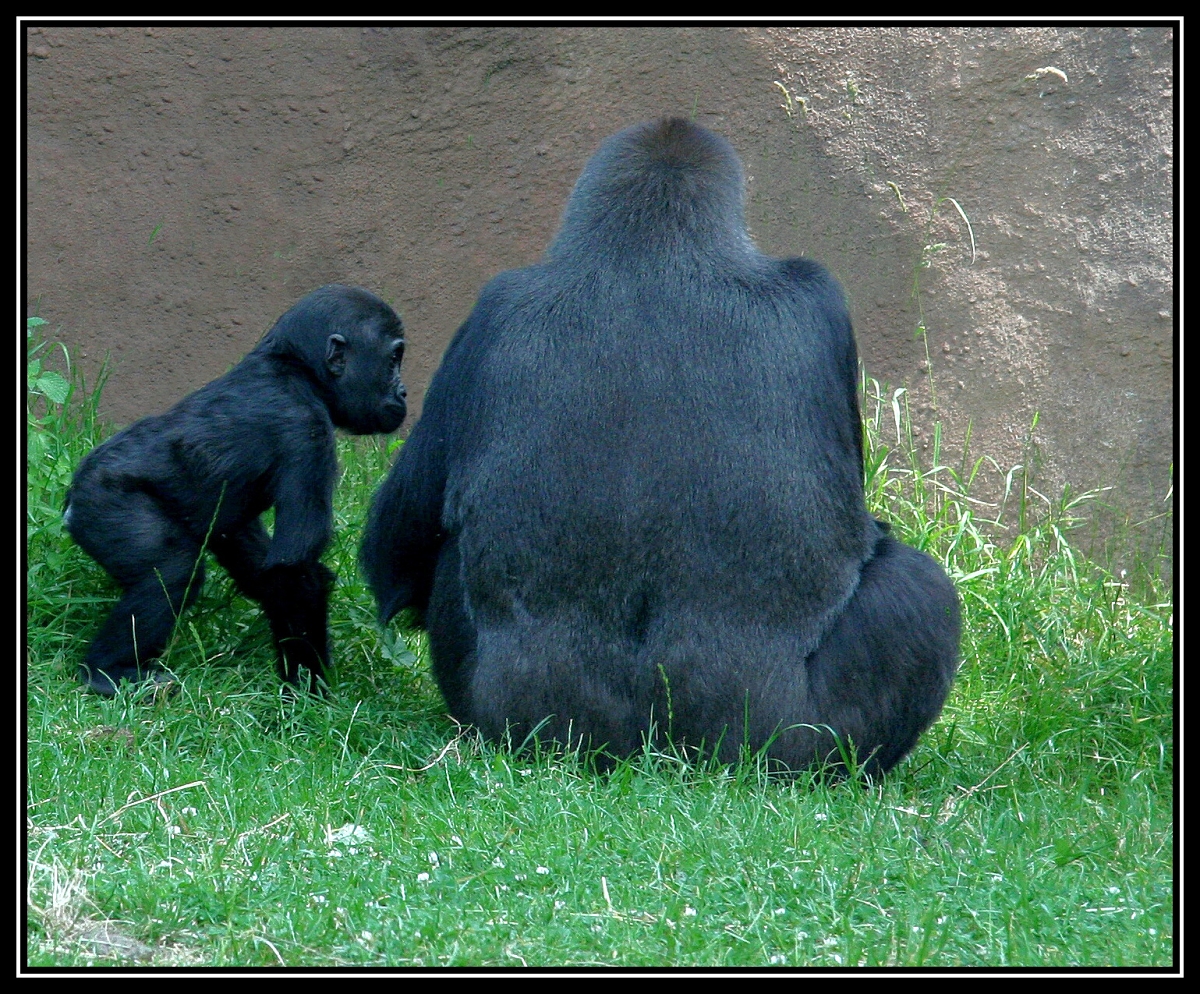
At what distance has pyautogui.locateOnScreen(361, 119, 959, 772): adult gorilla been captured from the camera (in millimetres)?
3197

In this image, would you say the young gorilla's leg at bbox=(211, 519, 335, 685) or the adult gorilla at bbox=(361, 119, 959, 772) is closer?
the adult gorilla at bbox=(361, 119, 959, 772)

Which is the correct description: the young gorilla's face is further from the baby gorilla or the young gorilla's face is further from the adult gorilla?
the adult gorilla

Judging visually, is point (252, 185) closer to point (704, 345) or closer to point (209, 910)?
point (704, 345)

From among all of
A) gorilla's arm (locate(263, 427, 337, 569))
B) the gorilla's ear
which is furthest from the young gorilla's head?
gorilla's arm (locate(263, 427, 337, 569))

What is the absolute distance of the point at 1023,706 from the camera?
13.9 feet

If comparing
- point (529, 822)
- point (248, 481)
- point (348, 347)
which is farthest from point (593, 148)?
point (529, 822)

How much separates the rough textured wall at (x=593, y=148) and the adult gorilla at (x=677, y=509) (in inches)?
88.2

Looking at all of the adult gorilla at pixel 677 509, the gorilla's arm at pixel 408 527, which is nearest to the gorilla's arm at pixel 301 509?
the gorilla's arm at pixel 408 527

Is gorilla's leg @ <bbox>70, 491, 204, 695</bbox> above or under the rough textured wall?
under

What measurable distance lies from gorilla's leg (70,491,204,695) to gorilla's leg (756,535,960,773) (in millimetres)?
1735

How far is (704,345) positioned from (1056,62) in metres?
3.00

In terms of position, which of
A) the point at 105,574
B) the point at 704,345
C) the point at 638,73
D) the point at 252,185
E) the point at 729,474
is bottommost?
the point at 105,574

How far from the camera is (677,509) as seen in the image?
319cm
